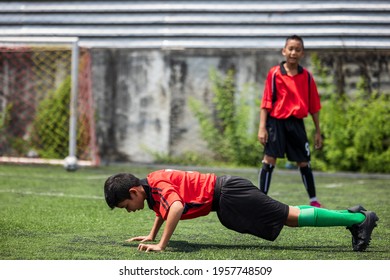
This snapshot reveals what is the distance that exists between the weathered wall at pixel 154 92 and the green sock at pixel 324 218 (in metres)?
6.95

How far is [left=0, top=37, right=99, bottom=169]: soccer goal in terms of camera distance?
1270 centimetres

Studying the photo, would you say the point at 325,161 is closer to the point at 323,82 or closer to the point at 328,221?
the point at 323,82

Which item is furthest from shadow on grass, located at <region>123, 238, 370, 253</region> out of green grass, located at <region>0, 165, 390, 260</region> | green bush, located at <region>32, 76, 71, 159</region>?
green bush, located at <region>32, 76, 71, 159</region>

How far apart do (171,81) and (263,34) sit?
1.57m

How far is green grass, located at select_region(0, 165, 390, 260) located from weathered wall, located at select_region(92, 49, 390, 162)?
2994 millimetres

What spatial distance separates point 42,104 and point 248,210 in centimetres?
800

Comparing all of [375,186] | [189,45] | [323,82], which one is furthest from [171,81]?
[375,186]

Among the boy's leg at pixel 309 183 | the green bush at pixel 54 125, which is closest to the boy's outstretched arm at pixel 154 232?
the boy's leg at pixel 309 183

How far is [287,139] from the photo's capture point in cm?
775

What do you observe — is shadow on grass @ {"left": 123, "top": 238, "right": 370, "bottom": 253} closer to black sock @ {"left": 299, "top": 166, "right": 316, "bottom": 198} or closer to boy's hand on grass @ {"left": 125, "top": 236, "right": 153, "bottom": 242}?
boy's hand on grass @ {"left": 125, "top": 236, "right": 153, "bottom": 242}

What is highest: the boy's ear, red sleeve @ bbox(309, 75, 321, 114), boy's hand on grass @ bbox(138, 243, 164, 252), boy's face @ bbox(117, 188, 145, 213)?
red sleeve @ bbox(309, 75, 321, 114)

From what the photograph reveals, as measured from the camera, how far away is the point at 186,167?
39.8 ft

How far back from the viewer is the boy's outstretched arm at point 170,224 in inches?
204

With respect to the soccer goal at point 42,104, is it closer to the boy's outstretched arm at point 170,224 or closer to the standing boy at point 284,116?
the standing boy at point 284,116
